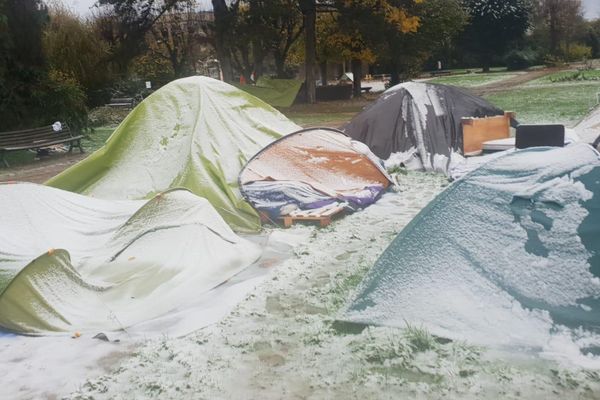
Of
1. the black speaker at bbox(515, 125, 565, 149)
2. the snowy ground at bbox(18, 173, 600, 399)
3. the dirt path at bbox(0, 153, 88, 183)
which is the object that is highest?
the black speaker at bbox(515, 125, 565, 149)

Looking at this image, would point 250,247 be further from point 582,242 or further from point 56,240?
point 582,242

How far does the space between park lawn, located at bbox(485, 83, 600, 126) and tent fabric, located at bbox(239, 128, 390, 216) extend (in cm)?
743

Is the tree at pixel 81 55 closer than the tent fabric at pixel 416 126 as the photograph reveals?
No

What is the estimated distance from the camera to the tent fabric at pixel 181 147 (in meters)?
7.76

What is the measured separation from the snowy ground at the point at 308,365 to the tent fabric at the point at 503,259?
0.21m

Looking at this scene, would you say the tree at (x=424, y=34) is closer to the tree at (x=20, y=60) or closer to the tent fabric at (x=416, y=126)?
the tree at (x=20, y=60)

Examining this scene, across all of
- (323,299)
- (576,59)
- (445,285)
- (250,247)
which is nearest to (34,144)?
(250,247)

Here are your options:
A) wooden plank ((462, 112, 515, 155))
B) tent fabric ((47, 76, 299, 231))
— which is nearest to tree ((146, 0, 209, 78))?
wooden plank ((462, 112, 515, 155))

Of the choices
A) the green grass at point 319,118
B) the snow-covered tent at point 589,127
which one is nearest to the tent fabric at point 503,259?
the snow-covered tent at point 589,127

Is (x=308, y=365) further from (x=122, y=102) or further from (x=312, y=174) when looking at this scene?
(x=122, y=102)

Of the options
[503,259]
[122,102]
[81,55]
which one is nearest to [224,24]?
[81,55]

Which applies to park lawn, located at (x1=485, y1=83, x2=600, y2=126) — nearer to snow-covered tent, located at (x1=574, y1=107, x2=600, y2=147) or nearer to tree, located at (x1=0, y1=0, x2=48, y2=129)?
snow-covered tent, located at (x1=574, y1=107, x2=600, y2=147)

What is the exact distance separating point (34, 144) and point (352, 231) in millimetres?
9349

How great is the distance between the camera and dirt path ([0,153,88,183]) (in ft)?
37.9
